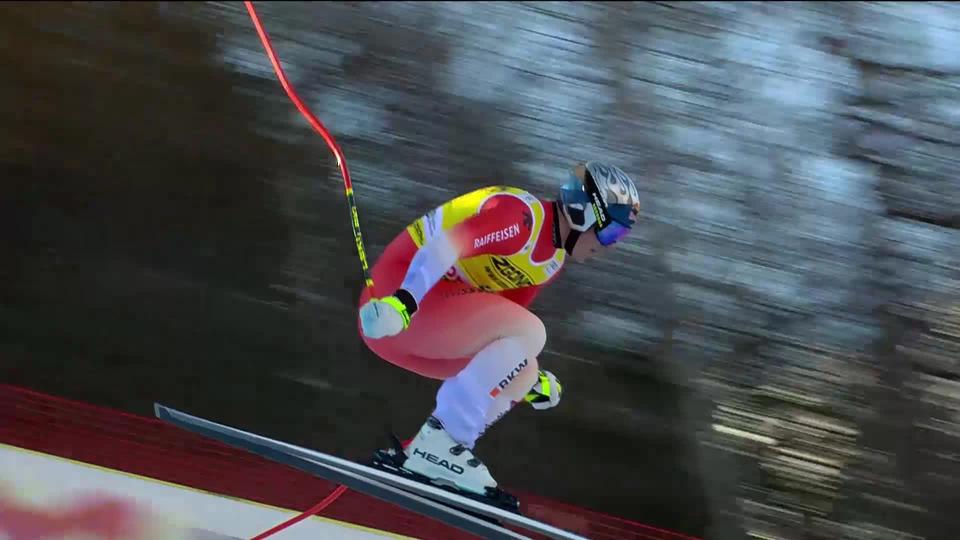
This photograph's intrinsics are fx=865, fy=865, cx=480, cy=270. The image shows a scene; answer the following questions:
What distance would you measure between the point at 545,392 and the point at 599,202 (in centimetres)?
45

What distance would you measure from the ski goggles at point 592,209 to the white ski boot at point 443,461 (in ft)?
1.47

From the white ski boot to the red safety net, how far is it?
126mm

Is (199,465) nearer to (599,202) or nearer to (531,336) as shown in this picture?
(531,336)

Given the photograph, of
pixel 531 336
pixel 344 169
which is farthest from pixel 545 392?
pixel 344 169

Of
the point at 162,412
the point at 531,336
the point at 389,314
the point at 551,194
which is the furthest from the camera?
the point at 551,194

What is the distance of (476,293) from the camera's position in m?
1.51

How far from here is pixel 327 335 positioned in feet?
6.15

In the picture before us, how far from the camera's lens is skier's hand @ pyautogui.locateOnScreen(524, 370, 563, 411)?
1.68 metres

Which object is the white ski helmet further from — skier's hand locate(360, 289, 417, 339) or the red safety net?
the red safety net

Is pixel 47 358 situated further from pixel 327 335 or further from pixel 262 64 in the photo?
pixel 262 64

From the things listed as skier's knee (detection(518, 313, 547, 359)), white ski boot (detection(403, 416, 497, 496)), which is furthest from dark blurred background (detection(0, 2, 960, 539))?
skier's knee (detection(518, 313, 547, 359))

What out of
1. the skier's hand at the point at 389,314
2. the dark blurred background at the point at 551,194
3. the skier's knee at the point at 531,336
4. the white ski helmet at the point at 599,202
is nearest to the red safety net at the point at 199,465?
the dark blurred background at the point at 551,194

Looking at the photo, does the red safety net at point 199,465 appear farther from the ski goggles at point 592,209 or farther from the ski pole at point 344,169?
the ski goggles at point 592,209

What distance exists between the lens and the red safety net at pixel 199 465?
66.0 inches
